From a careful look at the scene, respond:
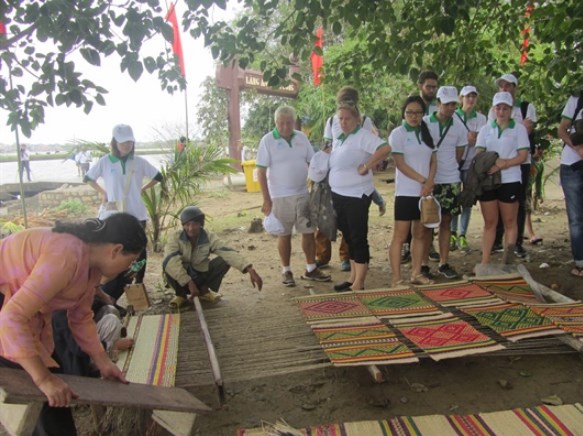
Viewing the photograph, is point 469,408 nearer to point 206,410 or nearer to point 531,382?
point 531,382

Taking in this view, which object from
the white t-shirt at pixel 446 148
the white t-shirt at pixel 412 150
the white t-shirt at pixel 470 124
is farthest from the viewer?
the white t-shirt at pixel 470 124

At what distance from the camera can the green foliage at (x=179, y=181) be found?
5707 millimetres

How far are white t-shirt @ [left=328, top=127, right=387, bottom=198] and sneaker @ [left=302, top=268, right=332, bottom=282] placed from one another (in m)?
0.99

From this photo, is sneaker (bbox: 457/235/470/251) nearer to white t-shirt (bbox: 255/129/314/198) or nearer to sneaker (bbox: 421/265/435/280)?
sneaker (bbox: 421/265/435/280)

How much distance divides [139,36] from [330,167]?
195cm

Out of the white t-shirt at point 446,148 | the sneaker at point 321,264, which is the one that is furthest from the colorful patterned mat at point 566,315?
the sneaker at point 321,264

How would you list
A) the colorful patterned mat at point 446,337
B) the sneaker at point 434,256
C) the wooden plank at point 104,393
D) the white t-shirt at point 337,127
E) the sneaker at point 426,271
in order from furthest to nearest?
the sneaker at point 434,256 < the sneaker at point 426,271 < the white t-shirt at point 337,127 < the colorful patterned mat at point 446,337 < the wooden plank at point 104,393

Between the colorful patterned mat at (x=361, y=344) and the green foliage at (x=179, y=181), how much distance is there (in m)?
3.23

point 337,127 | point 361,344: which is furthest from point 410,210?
point 361,344

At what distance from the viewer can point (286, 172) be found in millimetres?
4344

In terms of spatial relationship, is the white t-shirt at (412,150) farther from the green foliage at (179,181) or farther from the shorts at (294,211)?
the green foliage at (179,181)

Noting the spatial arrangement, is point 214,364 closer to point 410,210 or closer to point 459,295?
point 459,295

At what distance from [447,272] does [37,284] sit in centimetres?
362

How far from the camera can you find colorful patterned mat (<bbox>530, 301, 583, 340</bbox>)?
9.31 ft
